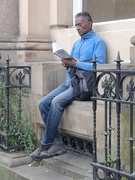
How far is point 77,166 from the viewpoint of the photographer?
195 inches

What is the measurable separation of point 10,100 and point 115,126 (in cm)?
→ 204

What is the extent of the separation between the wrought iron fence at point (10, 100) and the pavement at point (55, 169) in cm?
33

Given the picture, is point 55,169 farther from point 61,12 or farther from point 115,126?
point 61,12

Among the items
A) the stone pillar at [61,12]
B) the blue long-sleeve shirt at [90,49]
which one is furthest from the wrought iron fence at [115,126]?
the stone pillar at [61,12]

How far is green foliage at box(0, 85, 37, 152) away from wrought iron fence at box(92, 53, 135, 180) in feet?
4.51

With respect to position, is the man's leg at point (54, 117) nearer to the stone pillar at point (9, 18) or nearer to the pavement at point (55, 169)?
the pavement at point (55, 169)

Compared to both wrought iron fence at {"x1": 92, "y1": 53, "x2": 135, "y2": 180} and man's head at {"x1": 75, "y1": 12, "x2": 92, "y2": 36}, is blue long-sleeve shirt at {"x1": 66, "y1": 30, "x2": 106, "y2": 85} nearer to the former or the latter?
man's head at {"x1": 75, "y1": 12, "x2": 92, "y2": 36}

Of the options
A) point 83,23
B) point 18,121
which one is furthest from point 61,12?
point 18,121

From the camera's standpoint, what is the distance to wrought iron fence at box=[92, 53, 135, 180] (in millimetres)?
3828

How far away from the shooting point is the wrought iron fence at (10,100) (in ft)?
18.2

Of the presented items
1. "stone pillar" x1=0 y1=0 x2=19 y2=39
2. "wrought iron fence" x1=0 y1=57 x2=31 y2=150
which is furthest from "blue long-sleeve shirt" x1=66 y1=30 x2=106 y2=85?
"stone pillar" x1=0 y1=0 x2=19 y2=39

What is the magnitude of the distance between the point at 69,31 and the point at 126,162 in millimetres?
2672

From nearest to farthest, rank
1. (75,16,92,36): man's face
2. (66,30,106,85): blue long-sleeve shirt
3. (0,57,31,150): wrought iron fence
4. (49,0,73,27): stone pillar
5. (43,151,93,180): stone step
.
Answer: (43,151,93,180): stone step < (66,30,106,85): blue long-sleeve shirt < (75,16,92,36): man's face < (0,57,31,150): wrought iron fence < (49,0,73,27): stone pillar

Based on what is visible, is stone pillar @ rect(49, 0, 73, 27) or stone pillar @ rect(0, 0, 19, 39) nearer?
stone pillar @ rect(49, 0, 73, 27)
